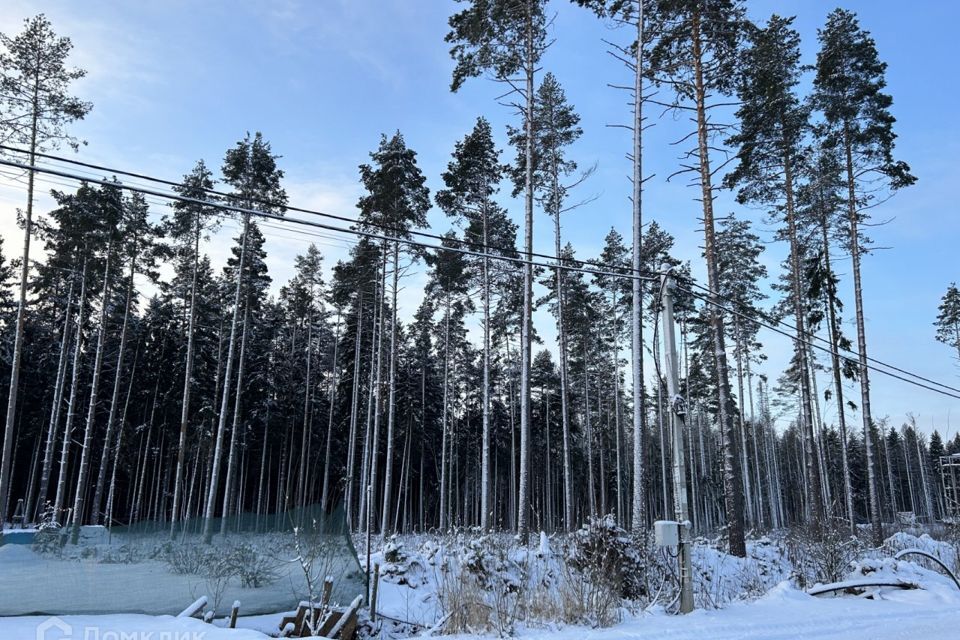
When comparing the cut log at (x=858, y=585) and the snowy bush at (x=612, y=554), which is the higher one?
the snowy bush at (x=612, y=554)

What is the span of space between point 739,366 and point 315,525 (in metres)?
24.9

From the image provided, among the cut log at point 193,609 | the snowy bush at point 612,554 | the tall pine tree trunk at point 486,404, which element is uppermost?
the tall pine tree trunk at point 486,404

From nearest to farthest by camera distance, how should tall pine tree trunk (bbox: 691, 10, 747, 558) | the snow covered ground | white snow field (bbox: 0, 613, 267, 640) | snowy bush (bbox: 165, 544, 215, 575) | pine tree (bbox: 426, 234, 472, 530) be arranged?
1. white snow field (bbox: 0, 613, 267, 640)
2. the snow covered ground
3. snowy bush (bbox: 165, 544, 215, 575)
4. tall pine tree trunk (bbox: 691, 10, 747, 558)
5. pine tree (bbox: 426, 234, 472, 530)

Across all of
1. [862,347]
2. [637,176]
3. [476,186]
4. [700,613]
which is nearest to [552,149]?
[476,186]

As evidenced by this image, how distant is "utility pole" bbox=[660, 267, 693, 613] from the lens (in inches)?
267

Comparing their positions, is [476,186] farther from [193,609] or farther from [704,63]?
[193,609]

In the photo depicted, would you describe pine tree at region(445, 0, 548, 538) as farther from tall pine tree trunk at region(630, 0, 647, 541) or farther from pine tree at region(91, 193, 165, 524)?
pine tree at region(91, 193, 165, 524)

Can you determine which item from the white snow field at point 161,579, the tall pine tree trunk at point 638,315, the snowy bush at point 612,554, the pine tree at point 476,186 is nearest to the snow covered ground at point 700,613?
the white snow field at point 161,579

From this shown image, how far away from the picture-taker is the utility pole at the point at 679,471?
22.3ft

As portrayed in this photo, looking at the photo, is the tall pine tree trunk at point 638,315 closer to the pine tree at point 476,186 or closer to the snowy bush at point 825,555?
the snowy bush at point 825,555

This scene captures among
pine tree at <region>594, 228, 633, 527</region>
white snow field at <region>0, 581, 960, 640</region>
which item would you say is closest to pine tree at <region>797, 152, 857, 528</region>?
pine tree at <region>594, 228, 633, 527</region>

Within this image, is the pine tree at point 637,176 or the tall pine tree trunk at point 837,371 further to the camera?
the tall pine tree trunk at point 837,371

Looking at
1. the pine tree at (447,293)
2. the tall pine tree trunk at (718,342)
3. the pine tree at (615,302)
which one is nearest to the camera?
the tall pine tree trunk at (718,342)

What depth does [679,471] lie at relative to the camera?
711 cm
